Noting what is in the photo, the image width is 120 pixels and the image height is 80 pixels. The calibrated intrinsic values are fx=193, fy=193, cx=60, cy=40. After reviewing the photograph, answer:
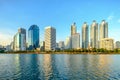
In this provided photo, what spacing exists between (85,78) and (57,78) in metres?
9.60

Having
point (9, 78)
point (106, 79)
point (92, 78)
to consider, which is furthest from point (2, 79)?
Result: point (106, 79)

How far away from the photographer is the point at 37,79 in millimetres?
64875

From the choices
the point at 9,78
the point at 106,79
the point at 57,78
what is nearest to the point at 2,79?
the point at 9,78

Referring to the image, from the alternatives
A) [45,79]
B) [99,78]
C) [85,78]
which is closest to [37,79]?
[45,79]

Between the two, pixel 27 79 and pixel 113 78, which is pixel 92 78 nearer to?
pixel 113 78

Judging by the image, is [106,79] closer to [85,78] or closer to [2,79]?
[85,78]

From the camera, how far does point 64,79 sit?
212ft

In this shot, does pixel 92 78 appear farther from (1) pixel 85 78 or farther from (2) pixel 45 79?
(2) pixel 45 79

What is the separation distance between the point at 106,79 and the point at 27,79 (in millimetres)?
26534

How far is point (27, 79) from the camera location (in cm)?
6469

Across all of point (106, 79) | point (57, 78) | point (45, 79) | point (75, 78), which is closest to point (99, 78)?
point (106, 79)

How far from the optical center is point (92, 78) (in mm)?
65500

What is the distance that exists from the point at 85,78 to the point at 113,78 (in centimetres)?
984

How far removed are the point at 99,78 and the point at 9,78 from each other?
101 feet
